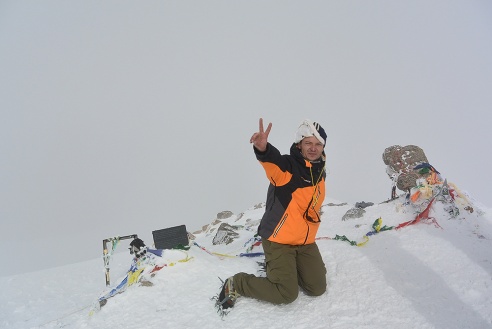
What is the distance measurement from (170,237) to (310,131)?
313cm

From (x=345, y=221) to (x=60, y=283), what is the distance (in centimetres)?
622

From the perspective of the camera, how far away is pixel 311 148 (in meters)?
3.88

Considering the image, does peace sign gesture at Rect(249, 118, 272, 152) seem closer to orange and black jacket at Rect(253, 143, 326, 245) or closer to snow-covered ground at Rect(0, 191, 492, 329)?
orange and black jacket at Rect(253, 143, 326, 245)

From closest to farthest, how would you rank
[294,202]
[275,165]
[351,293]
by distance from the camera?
[275,165] → [351,293] → [294,202]

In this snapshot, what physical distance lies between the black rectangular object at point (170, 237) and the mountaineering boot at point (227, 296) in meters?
1.85

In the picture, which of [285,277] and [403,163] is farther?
[403,163]

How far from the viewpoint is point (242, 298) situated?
3.65 metres

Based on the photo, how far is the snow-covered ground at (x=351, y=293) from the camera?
322 centimetres

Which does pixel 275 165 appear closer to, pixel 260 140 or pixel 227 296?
pixel 260 140

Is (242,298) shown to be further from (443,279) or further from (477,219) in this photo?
(477,219)

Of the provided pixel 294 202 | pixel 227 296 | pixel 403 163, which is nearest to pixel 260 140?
pixel 294 202

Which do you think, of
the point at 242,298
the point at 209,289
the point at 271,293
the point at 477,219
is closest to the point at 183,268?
the point at 209,289

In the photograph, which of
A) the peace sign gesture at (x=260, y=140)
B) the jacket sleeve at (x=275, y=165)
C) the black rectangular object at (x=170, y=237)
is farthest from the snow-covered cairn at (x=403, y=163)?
the peace sign gesture at (x=260, y=140)

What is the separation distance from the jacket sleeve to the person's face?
1.07 feet
